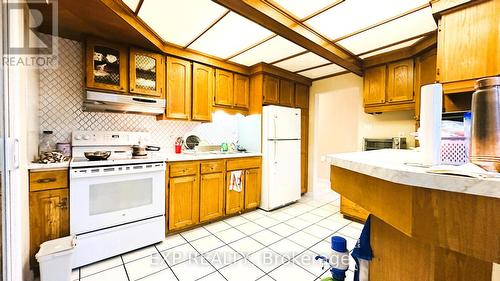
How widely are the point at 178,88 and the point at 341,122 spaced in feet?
14.2

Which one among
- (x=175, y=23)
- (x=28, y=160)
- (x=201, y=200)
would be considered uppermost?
(x=175, y=23)

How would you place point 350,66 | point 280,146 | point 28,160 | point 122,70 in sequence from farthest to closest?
point 280,146 < point 350,66 < point 122,70 < point 28,160

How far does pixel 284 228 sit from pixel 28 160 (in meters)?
2.76

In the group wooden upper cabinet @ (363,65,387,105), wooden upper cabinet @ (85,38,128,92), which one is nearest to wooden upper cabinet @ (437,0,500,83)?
wooden upper cabinet @ (363,65,387,105)

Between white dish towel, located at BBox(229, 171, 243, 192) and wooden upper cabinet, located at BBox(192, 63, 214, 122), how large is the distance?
0.93 meters

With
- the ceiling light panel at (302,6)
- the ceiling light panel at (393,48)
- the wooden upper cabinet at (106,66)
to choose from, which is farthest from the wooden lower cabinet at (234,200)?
the ceiling light panel at (393,48)

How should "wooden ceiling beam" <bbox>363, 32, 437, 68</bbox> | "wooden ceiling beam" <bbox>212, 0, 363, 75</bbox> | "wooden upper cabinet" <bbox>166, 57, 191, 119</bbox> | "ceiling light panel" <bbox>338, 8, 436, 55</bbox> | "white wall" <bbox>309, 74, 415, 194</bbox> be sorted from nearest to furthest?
"wooden ceiling beam" <bbox>212, 0, 363, 75</bbox>
"ceiling light panel" <bbox>338, 8, 436, 55</bbox>
"wooden ceiling beam" <bbox>363, 32, 437, 68</bbox>
"wooden upper cabinet" <bbox>166, 57, 191, 119</bbox>
"white wall" <bbox>309, 74, 415, 194</bbox>

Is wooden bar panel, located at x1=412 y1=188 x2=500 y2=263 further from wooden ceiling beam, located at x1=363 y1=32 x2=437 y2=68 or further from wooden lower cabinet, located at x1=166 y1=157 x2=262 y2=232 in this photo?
wooden ceiling beam, located at x1=363 y1=32 x2=437 y2=68

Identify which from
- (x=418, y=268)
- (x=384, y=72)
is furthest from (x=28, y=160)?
(x=384, y=72)

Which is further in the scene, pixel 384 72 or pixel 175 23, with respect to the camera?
pixel 384 72

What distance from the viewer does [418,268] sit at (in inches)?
27.7

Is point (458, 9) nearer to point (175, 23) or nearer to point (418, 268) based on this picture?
point (418, 268)

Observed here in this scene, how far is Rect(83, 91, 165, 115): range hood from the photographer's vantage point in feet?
7.62

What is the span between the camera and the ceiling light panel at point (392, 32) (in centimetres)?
206
